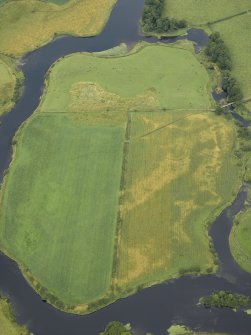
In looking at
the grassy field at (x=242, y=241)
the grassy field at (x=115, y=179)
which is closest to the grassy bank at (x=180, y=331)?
the grassy field at (x=115, y=179)

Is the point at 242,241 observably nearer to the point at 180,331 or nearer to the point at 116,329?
the point at 180,331

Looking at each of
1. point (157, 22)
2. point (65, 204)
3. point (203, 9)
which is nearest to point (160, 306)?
point (65, 204)

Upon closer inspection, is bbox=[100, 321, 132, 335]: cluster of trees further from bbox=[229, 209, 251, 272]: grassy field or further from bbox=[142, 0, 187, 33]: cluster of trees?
bbox=[142, 0, 187, 33]: cluster of trees

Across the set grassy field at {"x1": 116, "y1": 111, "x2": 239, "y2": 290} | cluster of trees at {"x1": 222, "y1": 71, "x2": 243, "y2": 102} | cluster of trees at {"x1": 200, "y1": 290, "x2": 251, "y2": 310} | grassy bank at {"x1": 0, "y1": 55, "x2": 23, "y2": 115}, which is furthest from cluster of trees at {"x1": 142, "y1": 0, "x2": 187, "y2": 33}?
cluster of trees at {"x1": 200, "y1": 290, "x2": 251, "y2": 310}

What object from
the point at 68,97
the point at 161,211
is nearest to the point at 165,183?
the point at 161,211

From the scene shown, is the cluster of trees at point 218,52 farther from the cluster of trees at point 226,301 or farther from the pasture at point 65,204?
the cluster of trees at point 226,301
